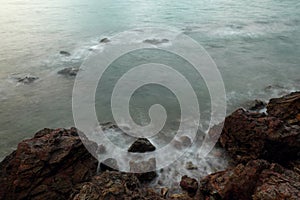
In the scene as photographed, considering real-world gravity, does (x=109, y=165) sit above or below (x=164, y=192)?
below

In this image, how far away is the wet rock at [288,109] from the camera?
332 inches

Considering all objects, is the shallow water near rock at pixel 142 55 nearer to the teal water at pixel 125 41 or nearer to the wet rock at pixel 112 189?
the teal water at pixel 125 41

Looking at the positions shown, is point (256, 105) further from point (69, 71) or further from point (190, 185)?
point (69, 71)

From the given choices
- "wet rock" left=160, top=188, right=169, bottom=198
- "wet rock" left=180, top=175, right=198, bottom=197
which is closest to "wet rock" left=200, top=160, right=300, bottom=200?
"wet rock" left=180, top=175, right=198, bottom=197

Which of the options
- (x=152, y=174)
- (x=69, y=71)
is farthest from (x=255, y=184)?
(x=69, y=71)

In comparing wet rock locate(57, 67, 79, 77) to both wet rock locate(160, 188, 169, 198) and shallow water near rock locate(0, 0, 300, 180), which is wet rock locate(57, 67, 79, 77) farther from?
wet rock locate(160, 188, 169, 198)

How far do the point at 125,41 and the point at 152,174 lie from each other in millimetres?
15527

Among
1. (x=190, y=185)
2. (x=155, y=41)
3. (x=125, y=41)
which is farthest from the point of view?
(x=125, y=41)

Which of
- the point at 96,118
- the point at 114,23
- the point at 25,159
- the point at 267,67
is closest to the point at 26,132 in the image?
the point at 96,118

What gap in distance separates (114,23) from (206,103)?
19.1m

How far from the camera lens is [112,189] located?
479 cm

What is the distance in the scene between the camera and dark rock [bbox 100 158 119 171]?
7.57m

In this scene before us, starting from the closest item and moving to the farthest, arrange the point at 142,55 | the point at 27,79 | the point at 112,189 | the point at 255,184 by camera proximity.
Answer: the point at 112,189, the point at 255,184, the point at 27,79, the point at 142,55

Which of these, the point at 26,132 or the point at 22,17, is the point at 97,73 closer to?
the point at 26,132
